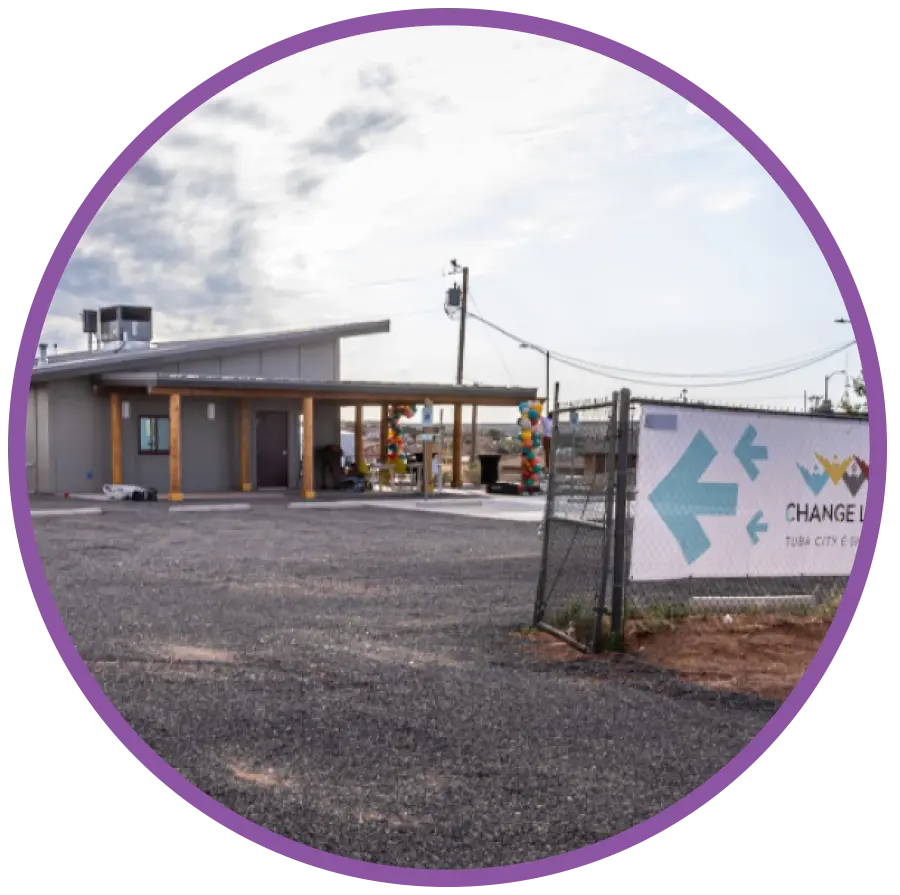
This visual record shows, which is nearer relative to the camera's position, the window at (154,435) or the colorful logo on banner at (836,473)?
the colorful logo on banner at (836,473)

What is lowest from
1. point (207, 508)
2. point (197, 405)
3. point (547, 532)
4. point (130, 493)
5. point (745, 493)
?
point (207, 508)

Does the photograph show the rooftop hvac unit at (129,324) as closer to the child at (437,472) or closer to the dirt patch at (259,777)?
the child at (437,472)

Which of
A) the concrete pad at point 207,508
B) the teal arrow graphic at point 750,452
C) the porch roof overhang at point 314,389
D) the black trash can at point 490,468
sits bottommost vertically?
the concrete pad at point 207,508

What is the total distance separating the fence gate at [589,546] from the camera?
609 centimetres

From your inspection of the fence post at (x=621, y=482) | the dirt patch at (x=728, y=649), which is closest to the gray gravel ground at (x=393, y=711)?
the dirt patch at (x=728, y=649)

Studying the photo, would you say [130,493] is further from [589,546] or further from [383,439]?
[589,546]

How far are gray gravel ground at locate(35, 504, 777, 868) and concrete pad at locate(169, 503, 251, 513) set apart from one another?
691 cm

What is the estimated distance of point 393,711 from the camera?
200 inches

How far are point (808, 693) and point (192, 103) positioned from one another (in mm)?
2760

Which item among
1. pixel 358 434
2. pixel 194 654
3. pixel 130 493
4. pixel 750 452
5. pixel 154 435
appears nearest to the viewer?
pixel 750 452

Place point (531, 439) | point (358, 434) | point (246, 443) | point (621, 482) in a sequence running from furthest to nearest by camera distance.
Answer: point (358, 434), point (531, 439), point (246, 443), point (621, 482)

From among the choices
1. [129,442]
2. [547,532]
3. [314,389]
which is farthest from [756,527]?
[129,442]

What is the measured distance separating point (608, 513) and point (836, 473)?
5.27 ft

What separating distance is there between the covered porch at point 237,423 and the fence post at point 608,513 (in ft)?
44.2
